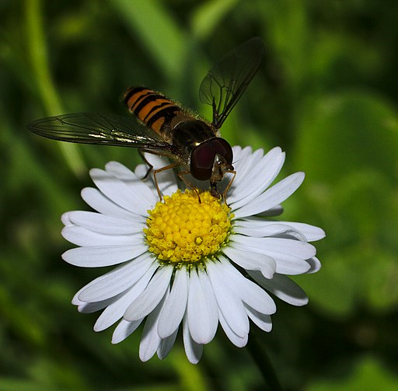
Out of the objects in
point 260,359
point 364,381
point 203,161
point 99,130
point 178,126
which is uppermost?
point 99,130

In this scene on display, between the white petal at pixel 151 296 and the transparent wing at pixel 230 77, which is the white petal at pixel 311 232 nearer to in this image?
the white petal at pixel 151 296

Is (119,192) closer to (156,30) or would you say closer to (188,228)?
(188,228)

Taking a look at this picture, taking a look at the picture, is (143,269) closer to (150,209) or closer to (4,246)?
(150,209)

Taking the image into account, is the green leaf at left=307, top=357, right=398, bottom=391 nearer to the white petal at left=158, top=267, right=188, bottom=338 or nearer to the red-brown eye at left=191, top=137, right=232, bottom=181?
the white petal at left=158, top=267, right=188, bottom=338

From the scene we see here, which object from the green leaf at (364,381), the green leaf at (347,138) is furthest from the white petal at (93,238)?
the green leaf at (347,138)

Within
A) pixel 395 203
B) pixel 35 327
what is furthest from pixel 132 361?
pixel 395 203

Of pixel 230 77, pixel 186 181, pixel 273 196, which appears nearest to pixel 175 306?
pixel 273 196

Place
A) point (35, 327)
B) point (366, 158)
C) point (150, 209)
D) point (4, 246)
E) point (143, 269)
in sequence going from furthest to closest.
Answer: point (4, 246)
point (366, 158)
point (35, 327)
point (150, 209)
point (143, 269)

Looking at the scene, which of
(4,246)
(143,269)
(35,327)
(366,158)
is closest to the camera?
(143,269)
